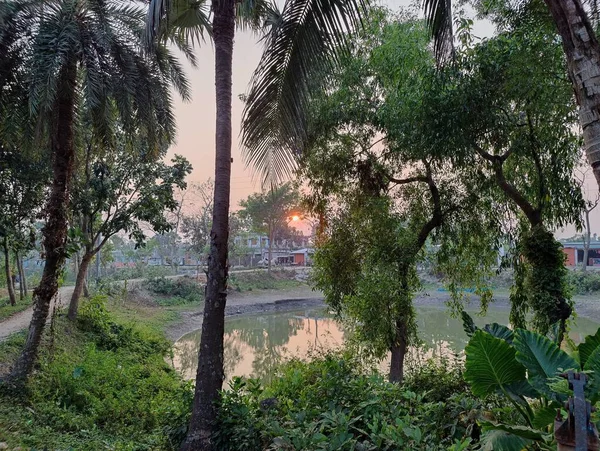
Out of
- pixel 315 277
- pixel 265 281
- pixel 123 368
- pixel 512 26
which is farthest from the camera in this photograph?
pixel 265 281

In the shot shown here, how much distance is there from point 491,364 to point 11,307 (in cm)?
1267

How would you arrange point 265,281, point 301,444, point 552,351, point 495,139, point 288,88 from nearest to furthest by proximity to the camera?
point 552,351
point 301,444
point 288,88
point 495,139
point 265,281

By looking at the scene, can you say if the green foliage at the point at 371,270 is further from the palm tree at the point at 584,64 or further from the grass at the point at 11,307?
the grass at the point at 11,307

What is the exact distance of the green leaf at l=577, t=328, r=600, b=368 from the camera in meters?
2.05

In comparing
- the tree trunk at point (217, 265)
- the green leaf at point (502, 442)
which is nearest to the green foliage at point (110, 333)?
the tree trunk at point (217, 265)

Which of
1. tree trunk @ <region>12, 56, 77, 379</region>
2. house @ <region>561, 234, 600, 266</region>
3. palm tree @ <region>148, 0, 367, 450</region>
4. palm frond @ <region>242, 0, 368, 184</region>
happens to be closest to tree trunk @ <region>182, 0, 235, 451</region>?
palm tree @ <region>148, 0, 367, 450</region>

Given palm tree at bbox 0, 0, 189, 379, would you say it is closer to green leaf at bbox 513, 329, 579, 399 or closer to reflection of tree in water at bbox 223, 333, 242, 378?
reflection of tree in water at bbox 223, 333, 242, 378

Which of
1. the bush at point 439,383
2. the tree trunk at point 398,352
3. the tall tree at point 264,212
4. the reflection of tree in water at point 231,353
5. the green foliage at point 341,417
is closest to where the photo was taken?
the green foliage at point 341,417

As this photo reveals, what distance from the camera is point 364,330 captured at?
5578 mm

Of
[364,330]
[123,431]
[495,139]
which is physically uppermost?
[495,139]

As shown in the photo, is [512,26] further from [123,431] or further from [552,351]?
[123,431]

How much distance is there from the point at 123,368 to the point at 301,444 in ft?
20.7

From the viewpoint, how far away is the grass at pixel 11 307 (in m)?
9.89

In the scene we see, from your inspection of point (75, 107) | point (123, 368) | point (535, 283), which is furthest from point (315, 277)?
point (75, 107)
